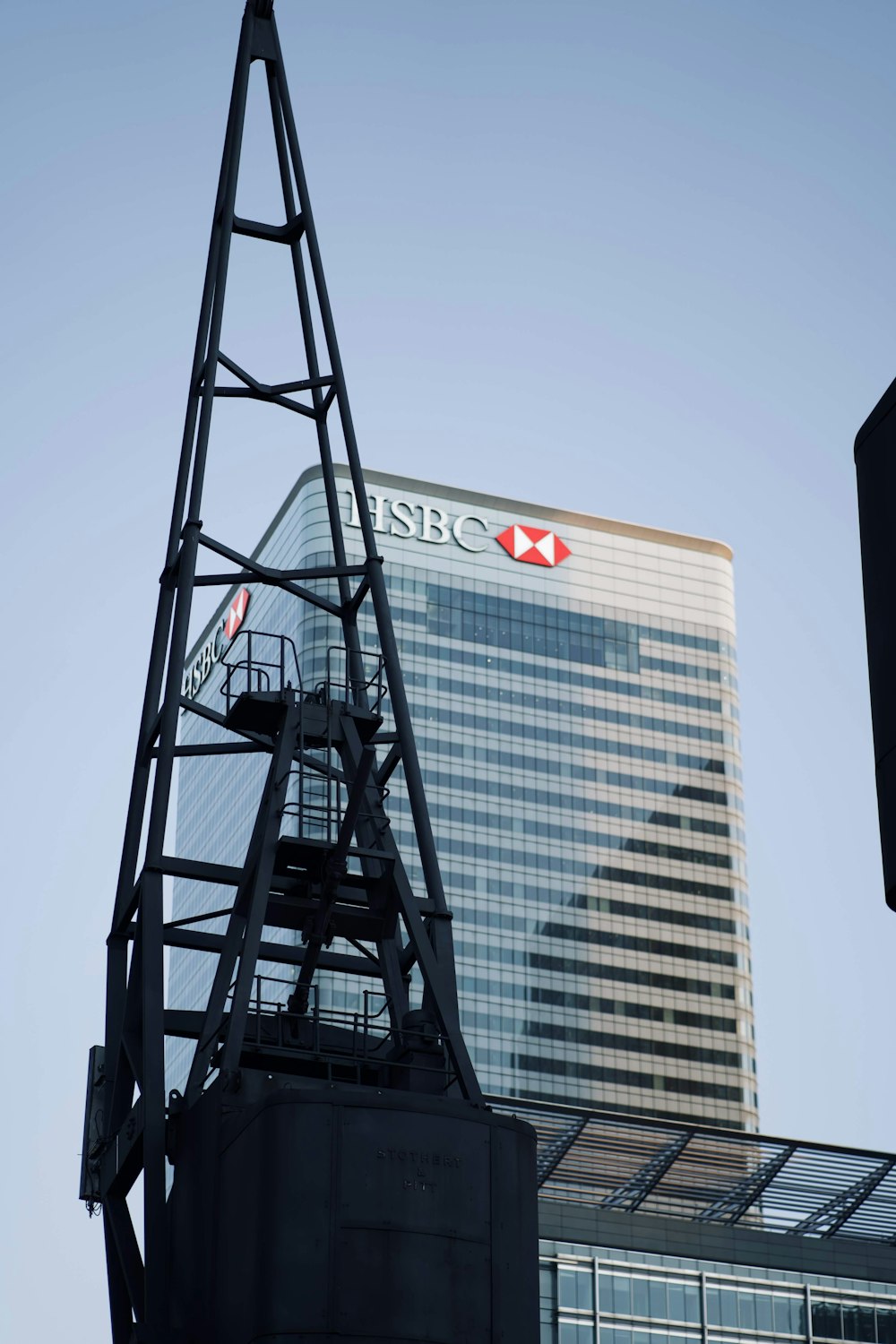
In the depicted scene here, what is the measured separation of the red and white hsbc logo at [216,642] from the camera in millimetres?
165125

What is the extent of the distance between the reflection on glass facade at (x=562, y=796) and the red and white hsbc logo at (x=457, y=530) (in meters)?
0.22

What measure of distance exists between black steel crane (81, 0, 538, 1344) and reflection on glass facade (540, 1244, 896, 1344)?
94.2ft

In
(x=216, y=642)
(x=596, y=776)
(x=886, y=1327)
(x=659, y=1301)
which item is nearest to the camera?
(x=659, y=1301)

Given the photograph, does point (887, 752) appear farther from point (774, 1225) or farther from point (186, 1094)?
point (774, 1225)

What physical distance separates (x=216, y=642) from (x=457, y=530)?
24011 mm

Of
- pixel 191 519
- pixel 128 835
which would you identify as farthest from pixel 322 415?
pixel 128 835

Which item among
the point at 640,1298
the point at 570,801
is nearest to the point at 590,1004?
the point at 570,801

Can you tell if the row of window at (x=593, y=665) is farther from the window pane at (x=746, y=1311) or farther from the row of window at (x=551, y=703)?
the window pane at (x=746, y=1311)

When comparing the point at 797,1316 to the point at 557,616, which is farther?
the point at 557,616


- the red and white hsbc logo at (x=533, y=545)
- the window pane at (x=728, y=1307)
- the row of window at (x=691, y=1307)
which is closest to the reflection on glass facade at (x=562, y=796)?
the red and white hsbc logo at (x=533, y=545)

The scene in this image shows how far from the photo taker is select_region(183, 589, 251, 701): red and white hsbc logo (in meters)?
165

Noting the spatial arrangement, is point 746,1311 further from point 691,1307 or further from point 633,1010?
point 633,1010

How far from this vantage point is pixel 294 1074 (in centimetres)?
2702

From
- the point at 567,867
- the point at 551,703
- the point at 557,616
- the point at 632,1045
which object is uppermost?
the point at 557,616
